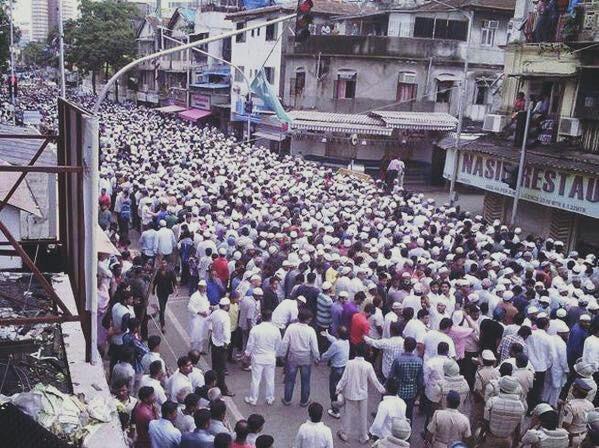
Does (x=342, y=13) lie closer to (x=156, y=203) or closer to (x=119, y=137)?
(x=119, y=137)

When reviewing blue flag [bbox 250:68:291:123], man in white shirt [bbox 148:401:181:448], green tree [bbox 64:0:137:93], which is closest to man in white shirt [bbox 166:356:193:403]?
man in white shirt [bbox 148:401:181:448]

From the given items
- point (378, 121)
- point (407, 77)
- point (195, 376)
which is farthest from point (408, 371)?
point (407, 77)

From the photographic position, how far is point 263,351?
804cm

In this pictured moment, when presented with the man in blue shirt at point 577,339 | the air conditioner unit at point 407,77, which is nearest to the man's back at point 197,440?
the man in blue shirt at point 577,339

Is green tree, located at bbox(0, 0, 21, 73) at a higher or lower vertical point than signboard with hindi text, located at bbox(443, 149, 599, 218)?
higher

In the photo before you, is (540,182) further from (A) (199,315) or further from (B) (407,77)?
(B) (407,77)

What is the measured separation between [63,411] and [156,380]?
1972 millimetres

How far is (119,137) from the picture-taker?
1074 inches

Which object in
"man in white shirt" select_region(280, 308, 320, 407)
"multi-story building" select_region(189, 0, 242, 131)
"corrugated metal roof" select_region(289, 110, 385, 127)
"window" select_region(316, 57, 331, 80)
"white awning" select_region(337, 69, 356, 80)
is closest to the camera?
"man in white shirt" select_region(280, 308, 320, 407)

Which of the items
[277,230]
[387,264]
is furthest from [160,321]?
[387,264]

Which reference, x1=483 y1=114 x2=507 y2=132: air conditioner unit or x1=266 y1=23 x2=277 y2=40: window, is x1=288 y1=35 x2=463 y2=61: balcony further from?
x1=483 y1=114 x2=507 y2=132: air conditioner unit

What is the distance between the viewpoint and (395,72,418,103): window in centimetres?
2930

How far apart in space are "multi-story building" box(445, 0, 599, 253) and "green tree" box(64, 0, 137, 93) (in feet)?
141

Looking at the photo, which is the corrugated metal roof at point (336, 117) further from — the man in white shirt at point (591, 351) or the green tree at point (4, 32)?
the man in white shirt at point (591, 351)
